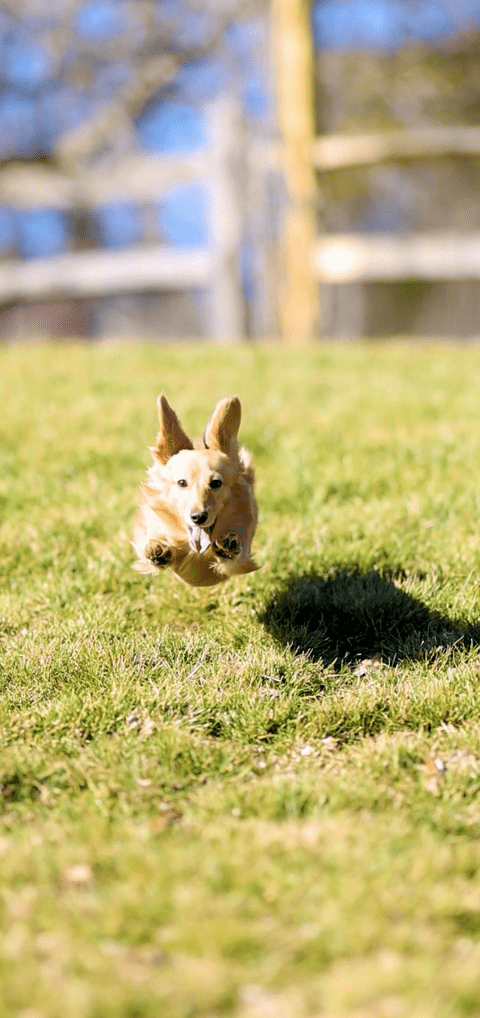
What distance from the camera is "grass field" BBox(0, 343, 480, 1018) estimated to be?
2043mm

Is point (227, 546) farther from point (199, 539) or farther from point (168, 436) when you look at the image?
point (168, 436)

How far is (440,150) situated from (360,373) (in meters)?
3.74

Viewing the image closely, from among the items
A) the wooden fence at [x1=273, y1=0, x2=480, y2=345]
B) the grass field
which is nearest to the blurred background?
the wooden fence at [x1=273, y1=0, x2=480, y2=345]

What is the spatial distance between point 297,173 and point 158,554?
8.50 m

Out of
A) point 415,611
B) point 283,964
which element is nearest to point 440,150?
point 415,611

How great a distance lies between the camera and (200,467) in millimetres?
3014

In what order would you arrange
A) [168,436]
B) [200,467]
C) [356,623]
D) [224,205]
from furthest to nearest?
[224,205] < [356,623] < [168,436] < [200,467]

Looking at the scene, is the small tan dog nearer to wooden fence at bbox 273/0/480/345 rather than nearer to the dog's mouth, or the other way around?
the dog's mouth

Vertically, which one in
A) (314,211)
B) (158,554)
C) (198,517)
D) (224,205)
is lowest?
(158,554)

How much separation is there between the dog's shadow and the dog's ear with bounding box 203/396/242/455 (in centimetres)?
85

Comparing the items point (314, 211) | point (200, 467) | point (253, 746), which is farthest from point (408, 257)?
point (253, 746)

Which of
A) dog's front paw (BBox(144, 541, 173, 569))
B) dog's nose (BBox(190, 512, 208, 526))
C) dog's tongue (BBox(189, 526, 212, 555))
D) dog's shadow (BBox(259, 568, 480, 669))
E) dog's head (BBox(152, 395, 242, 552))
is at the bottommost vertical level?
dog's shadow (BBox(259, 568, 480, 669))

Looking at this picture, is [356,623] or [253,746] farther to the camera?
[356,623]

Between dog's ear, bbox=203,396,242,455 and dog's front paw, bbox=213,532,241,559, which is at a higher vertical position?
dog's ear, bbox=203,396,242,455
